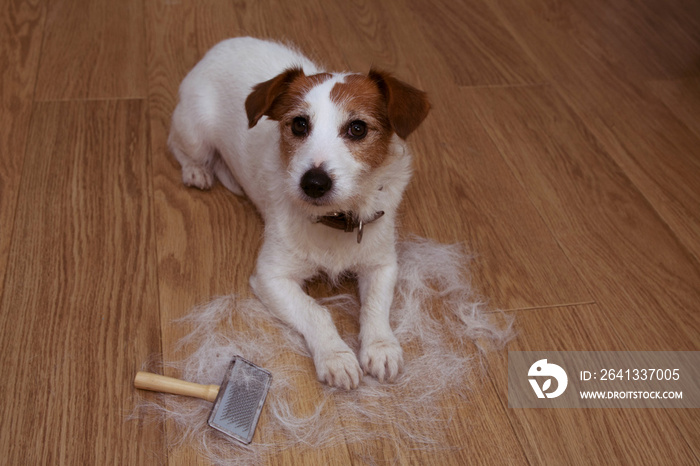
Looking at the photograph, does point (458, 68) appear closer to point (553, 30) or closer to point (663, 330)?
point (553, 30)

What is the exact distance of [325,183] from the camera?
4.66 feet

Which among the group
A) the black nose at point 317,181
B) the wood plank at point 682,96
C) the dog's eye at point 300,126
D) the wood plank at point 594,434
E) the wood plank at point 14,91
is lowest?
the wood plank at point 14,91

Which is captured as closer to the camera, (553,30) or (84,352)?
(84,352)

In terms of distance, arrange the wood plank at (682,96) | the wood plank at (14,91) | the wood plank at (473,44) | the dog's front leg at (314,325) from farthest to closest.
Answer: the wood plank at (473,44) → the wood plank at (682,96) → the wood plank at (14,91) → the dog's front leg at (314,325)

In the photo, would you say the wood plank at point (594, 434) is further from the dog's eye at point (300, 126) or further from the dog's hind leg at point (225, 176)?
the dog's hind leg at point (225, 176)

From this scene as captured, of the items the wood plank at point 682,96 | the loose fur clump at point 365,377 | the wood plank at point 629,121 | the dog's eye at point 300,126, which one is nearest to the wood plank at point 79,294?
the loose fur clump at point 365,377

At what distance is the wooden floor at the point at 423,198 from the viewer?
146 cm

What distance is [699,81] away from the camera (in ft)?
9.11

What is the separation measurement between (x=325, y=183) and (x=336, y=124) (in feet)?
0.51

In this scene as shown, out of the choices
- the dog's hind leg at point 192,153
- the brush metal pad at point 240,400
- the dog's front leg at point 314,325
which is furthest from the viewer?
the dog's hind leg at point 192,153

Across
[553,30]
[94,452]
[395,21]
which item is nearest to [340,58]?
[395,21]

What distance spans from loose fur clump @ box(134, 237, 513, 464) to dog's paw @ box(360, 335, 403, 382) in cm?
3

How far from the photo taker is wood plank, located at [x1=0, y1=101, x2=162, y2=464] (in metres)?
1.38

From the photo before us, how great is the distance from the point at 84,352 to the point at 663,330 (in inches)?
60.2
